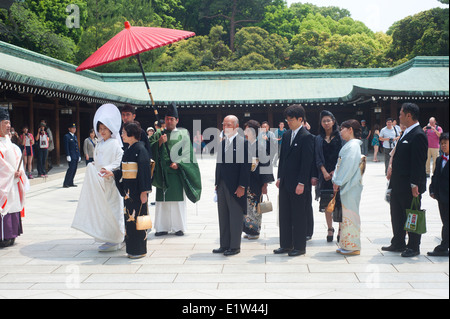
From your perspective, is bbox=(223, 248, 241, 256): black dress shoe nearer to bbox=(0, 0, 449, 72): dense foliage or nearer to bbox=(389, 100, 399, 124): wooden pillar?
bbox=(389, 100, 399, 124): wooden pillar

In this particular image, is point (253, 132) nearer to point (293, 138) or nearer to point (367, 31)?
point (293, 138)

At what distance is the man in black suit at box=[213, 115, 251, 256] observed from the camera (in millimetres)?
5297

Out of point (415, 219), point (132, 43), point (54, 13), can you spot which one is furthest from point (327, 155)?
point (54, 13)

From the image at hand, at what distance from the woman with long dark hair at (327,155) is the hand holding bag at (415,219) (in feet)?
3.50

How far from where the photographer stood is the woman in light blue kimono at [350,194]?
5.19 m

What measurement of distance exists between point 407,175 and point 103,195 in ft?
11.4

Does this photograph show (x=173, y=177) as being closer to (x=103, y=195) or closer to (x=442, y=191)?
(x=103, y=195)

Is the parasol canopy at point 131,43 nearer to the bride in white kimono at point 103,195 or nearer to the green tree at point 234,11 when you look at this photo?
the bride in white kimono at point 103,195

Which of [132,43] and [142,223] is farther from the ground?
[132,43]

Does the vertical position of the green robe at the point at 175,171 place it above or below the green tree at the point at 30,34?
below

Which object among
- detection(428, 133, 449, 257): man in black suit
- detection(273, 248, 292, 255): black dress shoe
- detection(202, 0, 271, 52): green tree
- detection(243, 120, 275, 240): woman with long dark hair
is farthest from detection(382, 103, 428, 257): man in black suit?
detection(202, 0, 271, 52): green tree

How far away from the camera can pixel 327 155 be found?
5918 millimetres

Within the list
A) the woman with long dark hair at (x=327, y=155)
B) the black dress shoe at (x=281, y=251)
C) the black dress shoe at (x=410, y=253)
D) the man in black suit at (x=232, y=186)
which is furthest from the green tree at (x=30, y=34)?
the black dress shoe at (x=410, y=253)

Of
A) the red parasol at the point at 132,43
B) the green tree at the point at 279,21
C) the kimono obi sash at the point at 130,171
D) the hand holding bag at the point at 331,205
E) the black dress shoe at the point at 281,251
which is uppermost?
the green tree at the point at 279,21
